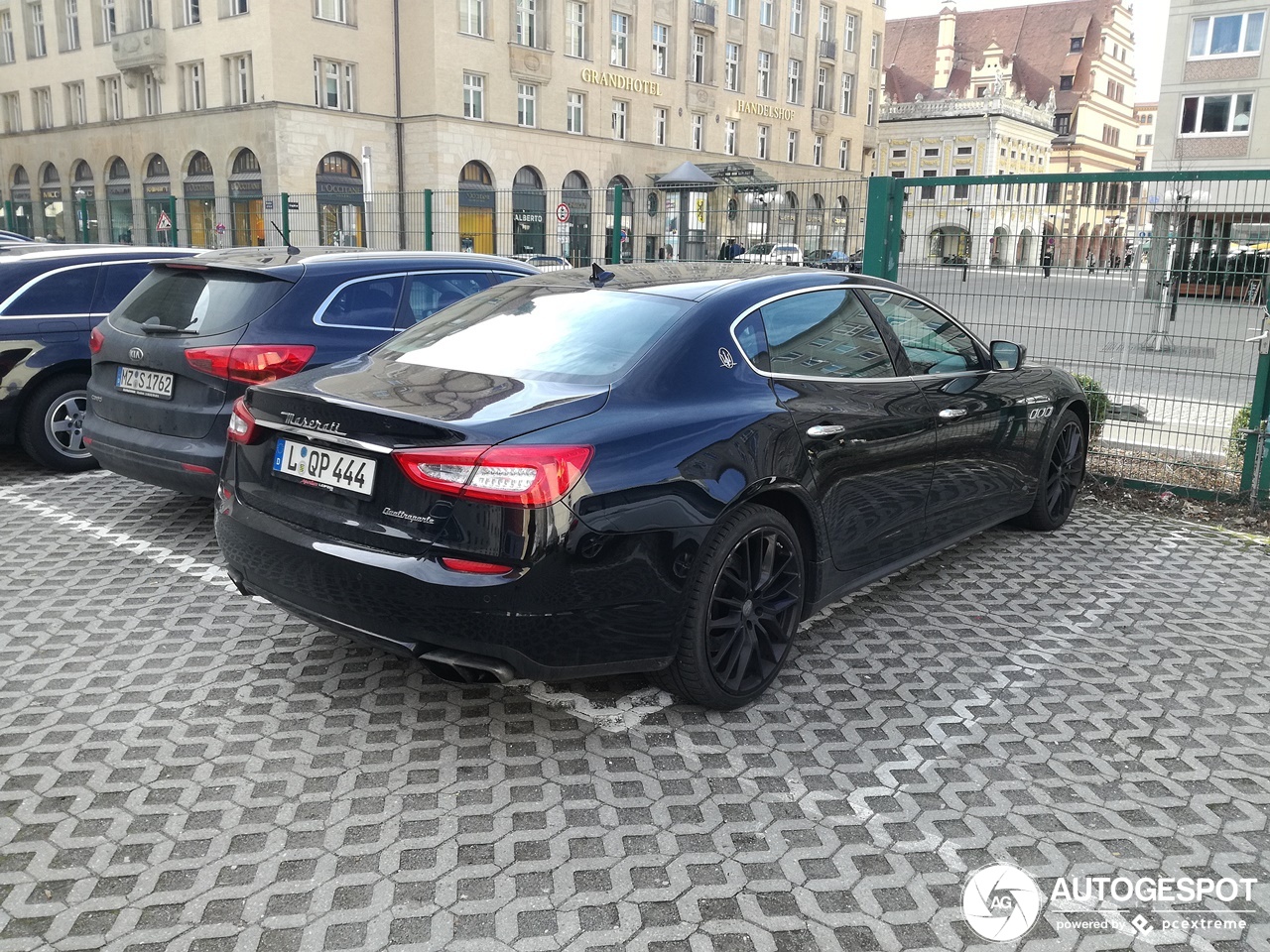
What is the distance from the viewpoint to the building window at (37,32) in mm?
48969

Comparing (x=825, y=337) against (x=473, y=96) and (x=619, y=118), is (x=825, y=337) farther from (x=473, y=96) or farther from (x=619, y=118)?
(x=619, y=118)

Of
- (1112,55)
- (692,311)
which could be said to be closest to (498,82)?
(692,311)

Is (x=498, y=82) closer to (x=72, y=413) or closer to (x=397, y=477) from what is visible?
(x=72, y=413)

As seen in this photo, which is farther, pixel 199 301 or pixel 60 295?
pixel 60 295

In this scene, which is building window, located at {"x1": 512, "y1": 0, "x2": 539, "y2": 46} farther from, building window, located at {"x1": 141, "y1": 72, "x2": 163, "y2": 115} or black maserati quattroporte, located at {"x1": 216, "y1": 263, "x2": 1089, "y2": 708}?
black maserati quattroporte, located at {"x1": 216, "y1": 263, "x2": 1089, "y2": 708}

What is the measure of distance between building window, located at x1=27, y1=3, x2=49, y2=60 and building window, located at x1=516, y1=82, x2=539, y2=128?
23298 millimetres

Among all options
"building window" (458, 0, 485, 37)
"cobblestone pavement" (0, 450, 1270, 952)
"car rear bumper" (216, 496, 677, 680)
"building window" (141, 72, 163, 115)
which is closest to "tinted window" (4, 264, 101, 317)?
"cobblestone pavement" (0, 450, 1270, 952)

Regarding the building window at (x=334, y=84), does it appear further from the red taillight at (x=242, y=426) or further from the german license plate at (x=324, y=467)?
the german license plate at (x=324, y=467)

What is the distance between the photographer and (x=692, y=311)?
13.1ft

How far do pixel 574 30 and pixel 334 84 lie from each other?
11.9 metres

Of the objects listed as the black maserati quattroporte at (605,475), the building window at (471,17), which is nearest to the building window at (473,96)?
the building window at (471,17)

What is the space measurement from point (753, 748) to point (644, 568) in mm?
786

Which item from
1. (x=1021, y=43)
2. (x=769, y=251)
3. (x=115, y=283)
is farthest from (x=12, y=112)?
(x=1021, y=43)

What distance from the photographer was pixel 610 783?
344 cm
